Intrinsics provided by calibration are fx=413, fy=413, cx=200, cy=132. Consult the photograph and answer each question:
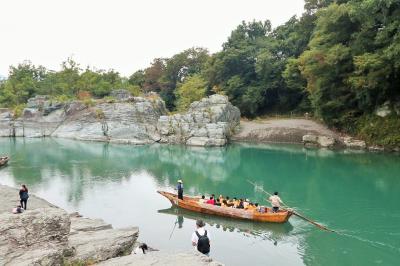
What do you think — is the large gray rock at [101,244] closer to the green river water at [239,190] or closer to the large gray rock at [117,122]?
the green river water at [239,190]

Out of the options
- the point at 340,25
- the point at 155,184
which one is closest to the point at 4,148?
the point at 155,184

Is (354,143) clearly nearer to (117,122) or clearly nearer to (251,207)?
(251,207)

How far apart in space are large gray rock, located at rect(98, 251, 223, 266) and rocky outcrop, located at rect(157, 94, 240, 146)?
36.6 metres

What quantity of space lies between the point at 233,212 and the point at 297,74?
1360 inches

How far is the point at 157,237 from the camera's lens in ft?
55.4

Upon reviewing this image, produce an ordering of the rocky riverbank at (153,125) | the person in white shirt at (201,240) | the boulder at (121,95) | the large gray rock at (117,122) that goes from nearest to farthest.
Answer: the person in white shirt at (201,240)
the rocky riverbank at (153,125)
the large gray rock at (117,122)
the boulder at (121,95)

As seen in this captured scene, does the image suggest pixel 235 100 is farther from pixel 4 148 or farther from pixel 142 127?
pixel 4 148

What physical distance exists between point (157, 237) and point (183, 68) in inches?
2191

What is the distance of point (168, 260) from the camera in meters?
7.78

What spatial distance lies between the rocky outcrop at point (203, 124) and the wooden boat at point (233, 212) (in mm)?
25178

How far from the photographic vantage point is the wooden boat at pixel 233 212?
57.9 feet

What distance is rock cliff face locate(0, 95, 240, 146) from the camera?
47.8m

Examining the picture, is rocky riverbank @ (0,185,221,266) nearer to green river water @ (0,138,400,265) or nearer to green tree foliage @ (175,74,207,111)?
green river water @ (0,138,400,265)

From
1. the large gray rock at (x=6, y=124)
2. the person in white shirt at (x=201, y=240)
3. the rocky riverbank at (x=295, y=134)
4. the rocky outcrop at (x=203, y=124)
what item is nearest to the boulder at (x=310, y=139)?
the rocky riverbank at (x=295, y=134)
